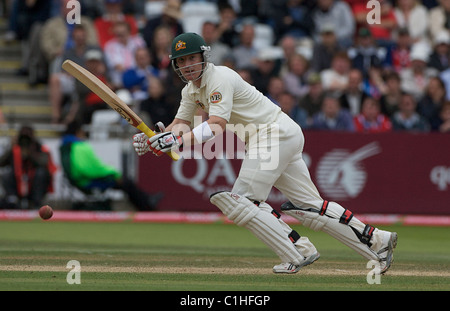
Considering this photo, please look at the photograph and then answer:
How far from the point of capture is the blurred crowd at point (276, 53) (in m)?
13.4

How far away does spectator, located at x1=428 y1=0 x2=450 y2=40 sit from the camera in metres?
15.9


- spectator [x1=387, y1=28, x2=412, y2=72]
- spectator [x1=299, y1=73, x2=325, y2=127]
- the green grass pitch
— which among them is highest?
spectator [x1=387, y1=28, x2=412, y2=72]

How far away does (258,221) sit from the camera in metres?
6.73

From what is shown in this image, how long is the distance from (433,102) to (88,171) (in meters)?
5.44

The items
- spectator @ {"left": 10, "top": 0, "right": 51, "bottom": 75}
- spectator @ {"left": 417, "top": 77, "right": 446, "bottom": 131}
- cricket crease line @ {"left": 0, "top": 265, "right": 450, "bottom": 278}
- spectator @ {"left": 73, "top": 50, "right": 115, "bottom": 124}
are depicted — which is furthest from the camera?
spectator @ {"left": 10, "top": 0, "right": 51, "bottom": 75}

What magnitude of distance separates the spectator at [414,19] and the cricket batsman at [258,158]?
30.6 feet

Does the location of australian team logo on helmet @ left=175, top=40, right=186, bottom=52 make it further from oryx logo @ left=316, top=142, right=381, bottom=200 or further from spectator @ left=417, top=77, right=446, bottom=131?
spectator @ left=417, top=77, right=446, bottom=131

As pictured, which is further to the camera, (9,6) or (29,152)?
(9,6)

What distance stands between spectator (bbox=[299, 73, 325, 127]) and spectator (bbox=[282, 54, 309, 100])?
436mm

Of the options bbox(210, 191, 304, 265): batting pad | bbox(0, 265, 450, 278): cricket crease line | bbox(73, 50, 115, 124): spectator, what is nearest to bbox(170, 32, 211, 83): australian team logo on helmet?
bbox(210, 191, 304, 265): batting pad

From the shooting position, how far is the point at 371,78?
14.5 m

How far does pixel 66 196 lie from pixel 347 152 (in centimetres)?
408
